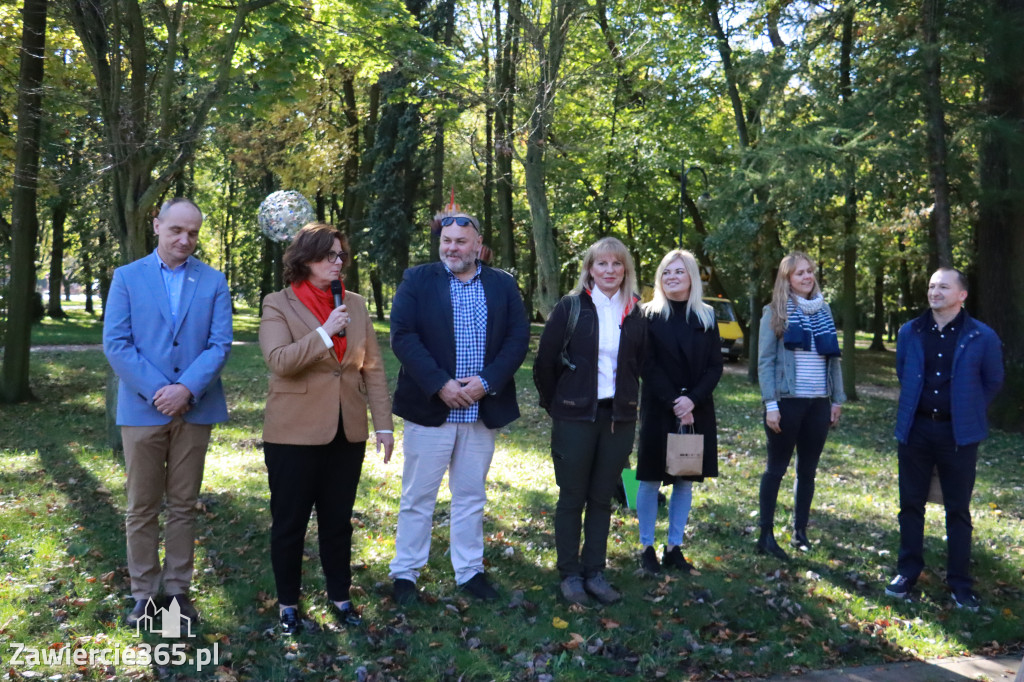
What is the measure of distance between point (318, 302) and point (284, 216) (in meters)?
2.68

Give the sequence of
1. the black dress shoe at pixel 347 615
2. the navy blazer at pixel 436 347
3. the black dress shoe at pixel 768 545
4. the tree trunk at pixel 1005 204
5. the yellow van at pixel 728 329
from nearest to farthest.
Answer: the black dress shoe at pixel 347 615 < the navy blazer at pixel 436 347 < the black dress shoe at pixel 768 545 < the tree trunk at pixel 1005 204 < the yellow van at pixel 728 329

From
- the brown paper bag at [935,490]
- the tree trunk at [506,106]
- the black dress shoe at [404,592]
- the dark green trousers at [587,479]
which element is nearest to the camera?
the black dress shoe at [404,592]

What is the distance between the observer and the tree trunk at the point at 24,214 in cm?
1199

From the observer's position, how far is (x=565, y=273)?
3916cm

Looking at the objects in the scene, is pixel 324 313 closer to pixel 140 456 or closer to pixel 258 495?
pixel 140 456

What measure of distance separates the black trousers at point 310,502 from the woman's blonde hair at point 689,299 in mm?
2229

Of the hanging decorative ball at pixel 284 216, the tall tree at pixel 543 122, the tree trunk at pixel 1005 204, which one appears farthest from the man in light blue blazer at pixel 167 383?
the tree trunk at pixel 1005 204

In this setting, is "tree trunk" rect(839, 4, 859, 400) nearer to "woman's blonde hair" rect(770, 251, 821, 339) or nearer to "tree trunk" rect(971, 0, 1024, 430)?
"tree trunk" rect(971, 0, 1024, 430)

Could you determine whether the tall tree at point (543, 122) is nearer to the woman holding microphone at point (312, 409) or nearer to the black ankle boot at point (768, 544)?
the black ankle boot at point (768, 544)

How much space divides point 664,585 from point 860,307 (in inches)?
1933

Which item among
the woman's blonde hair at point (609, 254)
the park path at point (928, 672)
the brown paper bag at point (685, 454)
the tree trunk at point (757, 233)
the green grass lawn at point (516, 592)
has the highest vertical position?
the tree trunk at point (757, 233)

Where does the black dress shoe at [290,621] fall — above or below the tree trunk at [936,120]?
below

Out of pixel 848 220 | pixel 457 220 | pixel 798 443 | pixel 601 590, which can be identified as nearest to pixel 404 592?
pixel 601 590

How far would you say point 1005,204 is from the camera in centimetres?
1235
